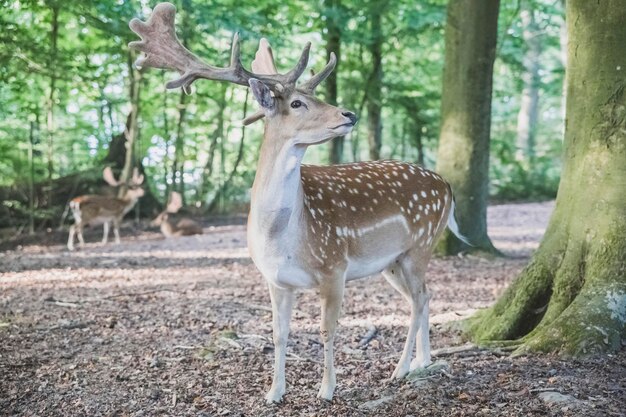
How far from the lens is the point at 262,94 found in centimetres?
370

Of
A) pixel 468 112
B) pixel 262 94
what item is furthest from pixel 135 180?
pixel 262 94

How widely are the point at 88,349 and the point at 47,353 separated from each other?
0.29m

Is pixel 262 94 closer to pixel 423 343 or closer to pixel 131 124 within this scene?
pixel 423 343

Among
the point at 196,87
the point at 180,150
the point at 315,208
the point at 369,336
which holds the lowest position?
the point at 369,336

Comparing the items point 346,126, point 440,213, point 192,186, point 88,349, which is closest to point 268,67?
point 346,126

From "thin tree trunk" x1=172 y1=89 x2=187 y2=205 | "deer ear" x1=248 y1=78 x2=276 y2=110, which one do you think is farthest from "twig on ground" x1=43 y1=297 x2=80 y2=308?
"thin tree trunk" x1=172 y1=89 x2=187 y2=205

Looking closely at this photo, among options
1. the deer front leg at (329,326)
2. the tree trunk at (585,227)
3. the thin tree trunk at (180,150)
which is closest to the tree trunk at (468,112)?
the tree trunk at (585,227)

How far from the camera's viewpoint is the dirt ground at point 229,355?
12.0 feet

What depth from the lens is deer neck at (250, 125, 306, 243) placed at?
3.70 meters

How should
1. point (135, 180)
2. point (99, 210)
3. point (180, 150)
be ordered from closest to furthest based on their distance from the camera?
point (99, 210)
point (135, 180)
point (180, 150)

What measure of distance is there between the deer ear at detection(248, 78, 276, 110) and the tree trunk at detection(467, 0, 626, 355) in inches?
88.7

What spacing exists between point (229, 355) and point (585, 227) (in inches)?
103

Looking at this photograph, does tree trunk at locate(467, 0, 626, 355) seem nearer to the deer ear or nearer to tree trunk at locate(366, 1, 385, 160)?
the deer ear

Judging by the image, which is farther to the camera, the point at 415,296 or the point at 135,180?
the point at 135,180
